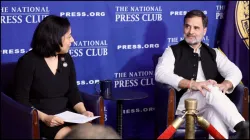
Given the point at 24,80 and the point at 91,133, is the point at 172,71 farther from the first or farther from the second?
the point at 91,133

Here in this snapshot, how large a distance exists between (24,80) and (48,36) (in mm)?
378

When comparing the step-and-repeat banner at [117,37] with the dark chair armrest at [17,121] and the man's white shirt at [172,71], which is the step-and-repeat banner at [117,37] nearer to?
the man's white shirt at [172,71]

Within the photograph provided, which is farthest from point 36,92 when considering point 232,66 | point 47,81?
point 232,66

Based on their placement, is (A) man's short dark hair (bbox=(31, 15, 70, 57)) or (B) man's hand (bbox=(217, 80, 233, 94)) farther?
(B) man's hand (bbox=(217, 80, 233, 94))

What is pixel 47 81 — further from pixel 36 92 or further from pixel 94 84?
pixel 94 84

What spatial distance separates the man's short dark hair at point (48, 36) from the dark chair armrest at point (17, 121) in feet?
→ 1.49

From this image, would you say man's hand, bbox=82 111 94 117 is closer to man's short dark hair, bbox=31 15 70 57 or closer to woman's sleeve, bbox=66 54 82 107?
woman's sleeve, bbox=66 54 82 107

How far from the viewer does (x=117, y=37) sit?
4.64m

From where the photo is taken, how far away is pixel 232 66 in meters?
4.31

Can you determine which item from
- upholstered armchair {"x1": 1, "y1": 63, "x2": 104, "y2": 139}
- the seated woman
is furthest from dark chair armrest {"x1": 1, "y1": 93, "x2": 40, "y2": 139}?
the seated woman

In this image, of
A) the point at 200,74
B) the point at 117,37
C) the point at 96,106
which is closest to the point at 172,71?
the point at 200,74

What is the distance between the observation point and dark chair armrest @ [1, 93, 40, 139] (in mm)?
3064

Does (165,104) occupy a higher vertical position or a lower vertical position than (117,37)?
lower

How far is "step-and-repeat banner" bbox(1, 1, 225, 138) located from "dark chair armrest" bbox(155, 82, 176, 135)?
0.70 m
